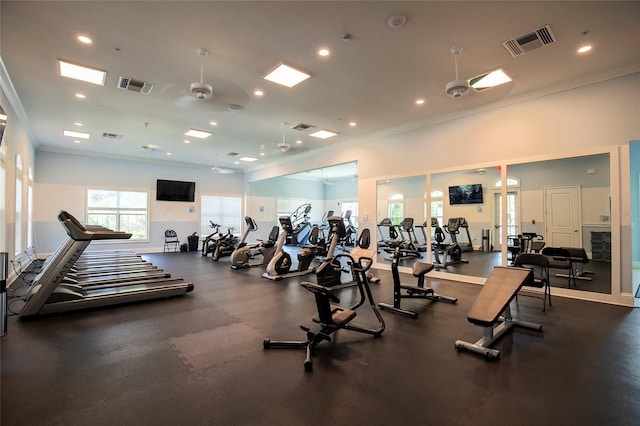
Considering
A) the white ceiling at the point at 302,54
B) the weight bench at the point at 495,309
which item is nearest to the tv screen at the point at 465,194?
the white ceiling at the point at 302,54

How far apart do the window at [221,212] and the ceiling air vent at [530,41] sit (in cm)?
1125

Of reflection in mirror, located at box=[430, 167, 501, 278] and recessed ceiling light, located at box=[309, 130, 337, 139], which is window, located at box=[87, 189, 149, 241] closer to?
recessed ceiling light, located at box=[309, 130, 337, 139]

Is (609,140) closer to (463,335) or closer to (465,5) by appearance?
(465,5)

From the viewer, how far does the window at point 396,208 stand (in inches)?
330

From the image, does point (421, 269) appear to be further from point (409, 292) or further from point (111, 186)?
point (111, 186)

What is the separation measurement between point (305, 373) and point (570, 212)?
6.39m

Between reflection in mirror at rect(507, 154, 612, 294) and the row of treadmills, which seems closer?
the row of treadmills

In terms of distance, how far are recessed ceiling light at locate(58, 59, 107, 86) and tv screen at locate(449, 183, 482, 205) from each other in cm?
756

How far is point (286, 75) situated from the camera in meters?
4.58

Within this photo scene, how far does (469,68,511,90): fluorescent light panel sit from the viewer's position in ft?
14.8

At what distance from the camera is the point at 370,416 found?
200 centimetres

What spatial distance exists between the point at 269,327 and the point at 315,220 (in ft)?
42.0

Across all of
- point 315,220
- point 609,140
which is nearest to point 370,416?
point 609,140

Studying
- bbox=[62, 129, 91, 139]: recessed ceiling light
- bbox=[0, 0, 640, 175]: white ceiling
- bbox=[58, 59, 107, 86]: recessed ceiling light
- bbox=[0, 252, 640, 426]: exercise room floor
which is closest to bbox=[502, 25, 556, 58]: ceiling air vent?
bbox=[0, 0, 640, 175]: white ceiling
